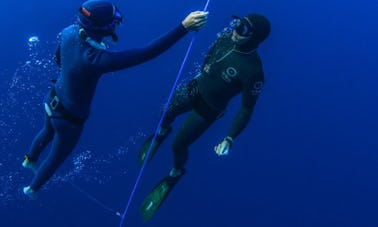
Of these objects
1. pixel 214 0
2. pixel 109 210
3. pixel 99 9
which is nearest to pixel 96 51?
pixel 99 9

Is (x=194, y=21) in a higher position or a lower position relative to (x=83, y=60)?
higher

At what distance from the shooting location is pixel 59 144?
4.29 meters

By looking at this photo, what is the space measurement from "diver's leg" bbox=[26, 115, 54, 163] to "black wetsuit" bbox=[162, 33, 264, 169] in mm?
1257

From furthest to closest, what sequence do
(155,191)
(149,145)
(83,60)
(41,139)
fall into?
(155,191) < (149,145) < (41,139) < (83,60)

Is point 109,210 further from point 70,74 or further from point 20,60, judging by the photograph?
point 70,74

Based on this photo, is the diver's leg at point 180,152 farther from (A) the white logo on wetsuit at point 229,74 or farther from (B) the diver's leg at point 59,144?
(B) the diver's leg at point 59,144

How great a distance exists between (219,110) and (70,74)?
1565 millimetres

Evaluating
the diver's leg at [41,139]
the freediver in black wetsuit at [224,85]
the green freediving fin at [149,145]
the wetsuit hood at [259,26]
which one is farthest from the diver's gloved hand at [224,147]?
the diver's leg at [41,139]

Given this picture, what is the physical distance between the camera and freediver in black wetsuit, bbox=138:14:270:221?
4078mm

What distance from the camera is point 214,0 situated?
8875 millimetres

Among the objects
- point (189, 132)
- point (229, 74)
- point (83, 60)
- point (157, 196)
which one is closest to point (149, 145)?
point (157, 196)

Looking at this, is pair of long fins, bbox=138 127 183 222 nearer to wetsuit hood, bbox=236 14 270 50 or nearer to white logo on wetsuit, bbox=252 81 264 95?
white logo on wetsuit, bbox=252 81 264 95

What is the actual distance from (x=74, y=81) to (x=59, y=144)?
2.44ft

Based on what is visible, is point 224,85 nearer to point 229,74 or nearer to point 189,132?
point 229,74
